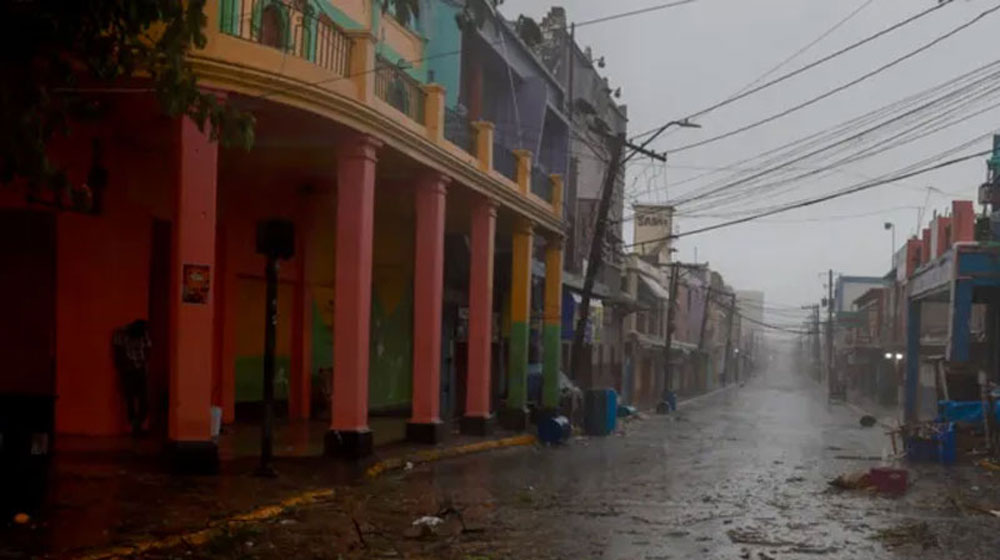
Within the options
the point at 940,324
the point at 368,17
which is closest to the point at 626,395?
the point at 940,324

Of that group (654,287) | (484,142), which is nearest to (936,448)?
(484,142)

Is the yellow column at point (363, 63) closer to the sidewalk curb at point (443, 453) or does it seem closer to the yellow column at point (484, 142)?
the sidewalk curb at point (443, 453)

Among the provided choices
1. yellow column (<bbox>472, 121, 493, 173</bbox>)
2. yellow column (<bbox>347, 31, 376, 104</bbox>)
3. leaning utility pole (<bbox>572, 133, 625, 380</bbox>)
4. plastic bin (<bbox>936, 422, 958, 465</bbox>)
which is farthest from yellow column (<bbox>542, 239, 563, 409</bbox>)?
yellow column (<bbox>347, 31, 376, 104</bbox>)

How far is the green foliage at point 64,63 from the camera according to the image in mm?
5902

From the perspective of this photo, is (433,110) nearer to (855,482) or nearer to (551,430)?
(551,430)

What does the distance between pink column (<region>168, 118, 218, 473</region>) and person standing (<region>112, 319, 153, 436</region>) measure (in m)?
2.63

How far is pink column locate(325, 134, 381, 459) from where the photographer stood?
15.1 metres

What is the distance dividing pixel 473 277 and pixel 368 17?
5.36 metres

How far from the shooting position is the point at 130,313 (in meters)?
15.4

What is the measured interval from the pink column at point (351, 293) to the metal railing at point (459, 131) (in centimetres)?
441

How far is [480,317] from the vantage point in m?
21.4

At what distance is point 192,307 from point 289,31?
452 cm

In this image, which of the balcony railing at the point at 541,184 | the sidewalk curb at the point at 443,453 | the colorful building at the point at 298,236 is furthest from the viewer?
the balcony railing at the point at 541,184

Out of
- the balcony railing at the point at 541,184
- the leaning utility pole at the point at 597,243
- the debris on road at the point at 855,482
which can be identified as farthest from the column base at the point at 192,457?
the leaning utility pole at the point at 597,243
